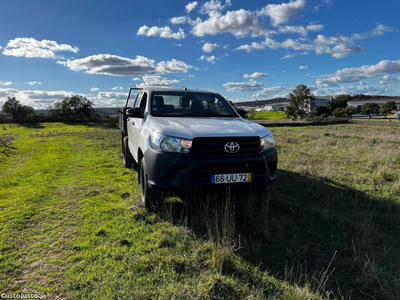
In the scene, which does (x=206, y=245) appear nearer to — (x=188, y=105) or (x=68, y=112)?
A: (x=188, y=105)

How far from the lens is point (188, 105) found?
500cm

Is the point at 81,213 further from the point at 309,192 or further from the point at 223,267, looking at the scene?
the point at 309,192

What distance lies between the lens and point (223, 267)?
2.65 m

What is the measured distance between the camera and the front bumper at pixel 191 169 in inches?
129

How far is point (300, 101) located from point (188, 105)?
8066 cm

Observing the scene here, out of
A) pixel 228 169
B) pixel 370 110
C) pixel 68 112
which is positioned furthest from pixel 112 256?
pixel 370 110

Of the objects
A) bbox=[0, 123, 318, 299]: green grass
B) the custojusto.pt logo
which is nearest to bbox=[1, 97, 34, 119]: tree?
bbox=[0, 123, 318, 299]: green grass

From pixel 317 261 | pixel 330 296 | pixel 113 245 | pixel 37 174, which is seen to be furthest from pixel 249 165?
pixel 37 174

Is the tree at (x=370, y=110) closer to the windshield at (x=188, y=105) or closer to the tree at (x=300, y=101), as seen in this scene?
the tree at (x=300, y=101)

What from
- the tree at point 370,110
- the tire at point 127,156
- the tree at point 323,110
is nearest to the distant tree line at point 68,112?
the tire at point 127,156

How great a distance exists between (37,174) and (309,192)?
7.22 meters

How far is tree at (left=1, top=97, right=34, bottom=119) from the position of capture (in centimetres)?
4516

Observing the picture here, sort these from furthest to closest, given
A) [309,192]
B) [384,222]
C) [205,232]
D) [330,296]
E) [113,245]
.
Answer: [309,192], [384,222], [205,232], [113,245], [330,296]

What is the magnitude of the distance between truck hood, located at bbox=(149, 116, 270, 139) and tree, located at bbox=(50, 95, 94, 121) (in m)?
44.8
